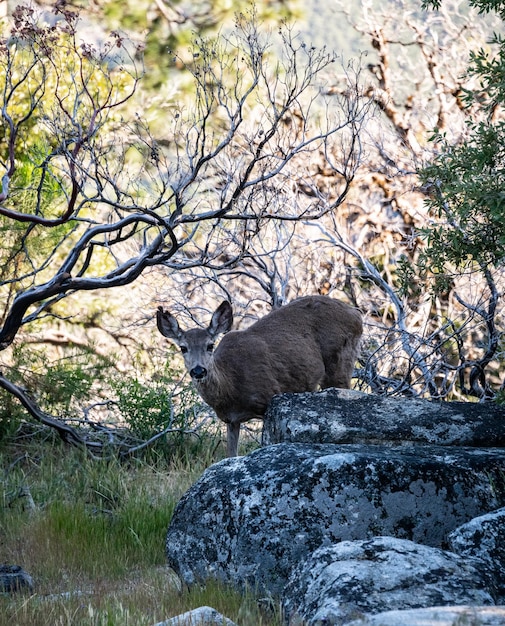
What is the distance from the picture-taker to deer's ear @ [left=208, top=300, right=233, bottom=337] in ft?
28.3

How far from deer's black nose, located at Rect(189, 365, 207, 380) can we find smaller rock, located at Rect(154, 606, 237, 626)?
3.81m

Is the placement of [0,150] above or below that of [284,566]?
above

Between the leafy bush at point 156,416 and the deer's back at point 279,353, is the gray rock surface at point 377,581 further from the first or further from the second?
the leafy bush at point 156,416

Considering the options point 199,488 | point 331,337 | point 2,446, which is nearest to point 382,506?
point 199,488

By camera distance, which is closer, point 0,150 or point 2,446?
point 2,446

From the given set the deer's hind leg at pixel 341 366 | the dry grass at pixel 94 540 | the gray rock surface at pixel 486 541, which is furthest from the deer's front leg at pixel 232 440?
the gray rock surface at pixel 486 541

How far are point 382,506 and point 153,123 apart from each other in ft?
43.8

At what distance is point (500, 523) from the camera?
4711 millimetres

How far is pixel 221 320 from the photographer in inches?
343

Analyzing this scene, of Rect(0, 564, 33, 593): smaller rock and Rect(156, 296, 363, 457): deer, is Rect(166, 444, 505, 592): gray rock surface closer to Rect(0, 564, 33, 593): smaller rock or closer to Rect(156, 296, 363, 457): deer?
Rect(0, 564, 33, 593): smaller rock

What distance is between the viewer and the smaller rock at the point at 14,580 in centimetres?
565

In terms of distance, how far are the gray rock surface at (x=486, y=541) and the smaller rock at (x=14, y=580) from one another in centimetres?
270

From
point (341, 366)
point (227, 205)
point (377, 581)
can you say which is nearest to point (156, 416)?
point (341, 366)

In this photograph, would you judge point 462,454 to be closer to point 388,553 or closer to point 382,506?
point 382,506
